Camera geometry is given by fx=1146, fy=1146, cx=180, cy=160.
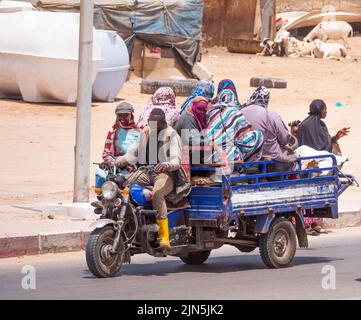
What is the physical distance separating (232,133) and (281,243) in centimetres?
121

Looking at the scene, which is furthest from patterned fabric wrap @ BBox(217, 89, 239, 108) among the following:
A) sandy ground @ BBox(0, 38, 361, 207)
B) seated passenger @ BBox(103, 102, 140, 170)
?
sandy ground @ BBox(0, 38, 361, 207)

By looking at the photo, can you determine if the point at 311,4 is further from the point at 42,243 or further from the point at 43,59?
the point at 42,243

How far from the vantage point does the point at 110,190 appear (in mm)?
10031

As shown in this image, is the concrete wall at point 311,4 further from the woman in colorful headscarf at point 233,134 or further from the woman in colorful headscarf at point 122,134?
the woman in colorful headscarf at point 233,134

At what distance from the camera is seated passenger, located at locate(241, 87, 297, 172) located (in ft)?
36.7

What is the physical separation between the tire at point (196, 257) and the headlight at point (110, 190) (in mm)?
1682

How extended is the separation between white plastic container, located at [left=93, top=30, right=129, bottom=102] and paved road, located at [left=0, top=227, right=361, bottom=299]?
41.8ft

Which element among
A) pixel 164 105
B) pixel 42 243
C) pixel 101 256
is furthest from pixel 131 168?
pixel 42 243

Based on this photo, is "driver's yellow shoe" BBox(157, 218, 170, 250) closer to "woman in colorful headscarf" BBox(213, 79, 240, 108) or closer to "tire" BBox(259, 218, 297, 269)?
"tire" BBox(259, 218, 297, 269)

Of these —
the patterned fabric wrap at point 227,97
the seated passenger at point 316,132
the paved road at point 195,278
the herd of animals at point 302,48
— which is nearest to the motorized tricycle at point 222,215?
the paved road at point 195,278

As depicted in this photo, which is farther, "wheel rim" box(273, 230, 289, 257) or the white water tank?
the white water tank
